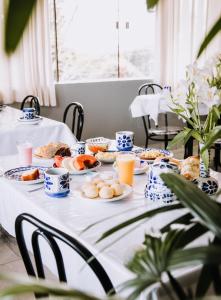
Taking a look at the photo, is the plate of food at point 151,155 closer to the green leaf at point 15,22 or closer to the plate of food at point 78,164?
the plate of food at point 78,164

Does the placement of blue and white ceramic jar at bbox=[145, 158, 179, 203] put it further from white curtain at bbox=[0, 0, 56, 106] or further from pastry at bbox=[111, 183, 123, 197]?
white curtain at bbox=[0, 0, 56, 106]

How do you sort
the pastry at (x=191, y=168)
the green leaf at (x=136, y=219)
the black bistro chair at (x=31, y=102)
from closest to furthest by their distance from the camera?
1. the green leaf at (x=136, y=219)
2. the pastry at (x=191, y=168)
3. the black bistro chair at (x=31, y=102)

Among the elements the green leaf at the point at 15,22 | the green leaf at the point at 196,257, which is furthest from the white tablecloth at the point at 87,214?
the green leaf at the point at 15,22

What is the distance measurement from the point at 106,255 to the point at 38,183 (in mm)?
634

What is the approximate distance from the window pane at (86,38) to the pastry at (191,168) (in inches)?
128

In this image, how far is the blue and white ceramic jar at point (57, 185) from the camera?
140cm

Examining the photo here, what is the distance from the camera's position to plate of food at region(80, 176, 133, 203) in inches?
52.6

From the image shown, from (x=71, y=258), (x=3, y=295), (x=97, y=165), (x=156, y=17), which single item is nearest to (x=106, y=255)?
(x=71, y=258)

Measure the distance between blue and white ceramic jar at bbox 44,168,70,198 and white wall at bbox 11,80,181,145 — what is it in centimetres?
300

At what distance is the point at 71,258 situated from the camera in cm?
118

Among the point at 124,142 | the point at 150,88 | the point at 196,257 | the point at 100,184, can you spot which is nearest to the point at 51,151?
the point at 124,142

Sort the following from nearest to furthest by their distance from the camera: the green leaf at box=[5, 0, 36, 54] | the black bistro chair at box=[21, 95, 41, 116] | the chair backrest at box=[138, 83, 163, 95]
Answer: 1. the green leaf at box=[5, 0, 36, 54]
2. the black bistro chair at box=[21, 95, 41, 116]
3. the chair backrest at box=[138, 83, 163, 95]

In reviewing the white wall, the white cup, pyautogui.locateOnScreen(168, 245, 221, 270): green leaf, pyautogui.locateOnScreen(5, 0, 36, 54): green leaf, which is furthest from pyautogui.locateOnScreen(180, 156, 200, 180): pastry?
the white wall

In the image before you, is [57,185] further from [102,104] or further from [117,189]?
[102,104]
